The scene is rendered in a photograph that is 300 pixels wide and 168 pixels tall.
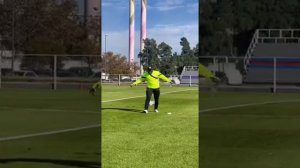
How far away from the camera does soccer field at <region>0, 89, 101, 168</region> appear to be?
3984mm

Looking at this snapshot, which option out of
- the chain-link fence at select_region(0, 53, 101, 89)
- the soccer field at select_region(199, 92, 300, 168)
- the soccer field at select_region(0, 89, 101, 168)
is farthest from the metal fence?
the soccer field at select_region(199, 92, 300, 168)

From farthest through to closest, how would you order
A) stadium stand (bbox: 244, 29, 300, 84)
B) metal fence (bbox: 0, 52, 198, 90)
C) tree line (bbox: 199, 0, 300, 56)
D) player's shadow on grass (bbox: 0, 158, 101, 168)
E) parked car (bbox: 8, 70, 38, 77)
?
parked car (bbox: 8, 70, 38, 77) → stadium stand (bbox: 244, 29, 300, 84) → metal fence (bbox: 0, 52, 198, 90) → player's shadow on grass (bbox: 0, 158, 101, 168) → tree line (bbox: 199, 0, 300, 56)

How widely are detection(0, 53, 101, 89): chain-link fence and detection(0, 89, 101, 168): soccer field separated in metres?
0.23

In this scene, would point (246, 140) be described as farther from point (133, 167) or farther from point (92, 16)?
point (92, 16)

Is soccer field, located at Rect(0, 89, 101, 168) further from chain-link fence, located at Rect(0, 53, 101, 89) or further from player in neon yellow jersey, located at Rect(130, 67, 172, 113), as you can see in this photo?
player in neon yellow jersey, located at Rect(130, 67, 172, 113)

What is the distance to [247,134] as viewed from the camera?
5.99m

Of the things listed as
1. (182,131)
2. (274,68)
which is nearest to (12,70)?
(182,131)

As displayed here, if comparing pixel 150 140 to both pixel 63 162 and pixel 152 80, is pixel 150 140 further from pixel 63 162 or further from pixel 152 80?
pixel 152 80

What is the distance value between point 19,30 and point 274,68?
4106 millimetres

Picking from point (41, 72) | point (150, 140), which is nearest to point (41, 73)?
point (41, 72)

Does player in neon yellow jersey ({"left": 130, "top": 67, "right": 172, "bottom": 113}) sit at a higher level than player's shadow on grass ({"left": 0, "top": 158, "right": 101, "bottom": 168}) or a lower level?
higher

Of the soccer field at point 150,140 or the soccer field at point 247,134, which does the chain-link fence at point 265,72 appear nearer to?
the soccer field at point 247,134

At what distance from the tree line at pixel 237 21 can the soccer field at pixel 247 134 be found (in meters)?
0.39

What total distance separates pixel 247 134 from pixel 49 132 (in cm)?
224
